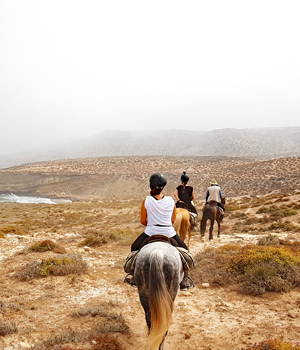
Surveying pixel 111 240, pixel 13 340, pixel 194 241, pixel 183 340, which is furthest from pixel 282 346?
pixel 111 240

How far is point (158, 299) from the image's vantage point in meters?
4.02

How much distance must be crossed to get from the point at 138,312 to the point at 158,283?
10.2ft

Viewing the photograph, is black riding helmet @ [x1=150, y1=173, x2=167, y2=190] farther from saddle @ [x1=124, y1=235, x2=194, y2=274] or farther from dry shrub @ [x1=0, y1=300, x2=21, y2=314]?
dry shrub @ [x1=0, y1=300, x2=21, y2=314]

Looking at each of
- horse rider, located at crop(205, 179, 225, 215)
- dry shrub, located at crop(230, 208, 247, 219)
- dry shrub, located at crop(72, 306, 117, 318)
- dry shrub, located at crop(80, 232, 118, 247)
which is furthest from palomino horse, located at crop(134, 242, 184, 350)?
dry shrub, located at crop(230, 208, 247, 219)

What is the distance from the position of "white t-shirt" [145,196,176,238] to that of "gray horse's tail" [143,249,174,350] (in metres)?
0.66

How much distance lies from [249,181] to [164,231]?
46.5 m

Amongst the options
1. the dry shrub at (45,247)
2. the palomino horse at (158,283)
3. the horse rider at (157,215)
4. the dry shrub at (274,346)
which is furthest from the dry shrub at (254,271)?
the dry shrub at (45,247)

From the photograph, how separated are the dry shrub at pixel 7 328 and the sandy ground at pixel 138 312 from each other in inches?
4.0

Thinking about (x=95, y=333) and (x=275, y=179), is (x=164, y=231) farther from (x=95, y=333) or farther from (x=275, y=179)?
(x=275, y=179)

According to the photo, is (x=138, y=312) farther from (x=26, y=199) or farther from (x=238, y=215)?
(x=26, y=199)

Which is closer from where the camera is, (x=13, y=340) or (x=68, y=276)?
(x=13, y=340)

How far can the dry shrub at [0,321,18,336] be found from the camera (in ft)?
16.8

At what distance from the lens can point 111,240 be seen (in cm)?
1476

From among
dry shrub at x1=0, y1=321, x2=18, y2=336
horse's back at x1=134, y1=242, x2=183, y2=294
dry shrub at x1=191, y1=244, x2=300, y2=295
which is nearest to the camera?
horse's back at x1=134, y1=242, x2=183, y2=294
